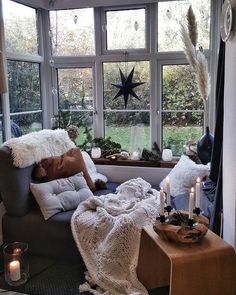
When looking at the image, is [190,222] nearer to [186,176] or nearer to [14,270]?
[186,176]

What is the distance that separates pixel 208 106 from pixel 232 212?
6.17 ft

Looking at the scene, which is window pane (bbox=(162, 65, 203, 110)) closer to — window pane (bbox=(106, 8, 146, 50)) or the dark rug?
window pane (bbox=(106, 8, 146, 50))

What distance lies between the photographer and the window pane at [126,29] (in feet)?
12.1

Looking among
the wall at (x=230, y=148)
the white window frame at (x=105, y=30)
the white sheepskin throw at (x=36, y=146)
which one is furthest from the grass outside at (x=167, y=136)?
the wall at (x=230, y=148)

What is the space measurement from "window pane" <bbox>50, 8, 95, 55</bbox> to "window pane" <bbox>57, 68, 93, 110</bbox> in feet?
→ 0.74

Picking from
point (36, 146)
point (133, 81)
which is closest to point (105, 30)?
point (133, 81)

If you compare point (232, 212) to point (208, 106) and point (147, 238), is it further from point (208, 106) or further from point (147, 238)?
point (208, 106)

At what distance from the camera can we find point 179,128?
374 cm

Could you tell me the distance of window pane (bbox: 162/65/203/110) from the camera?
3627mm

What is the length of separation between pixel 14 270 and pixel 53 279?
0.92 feet

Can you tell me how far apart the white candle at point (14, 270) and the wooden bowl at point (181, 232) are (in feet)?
3.52

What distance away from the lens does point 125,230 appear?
2324mm

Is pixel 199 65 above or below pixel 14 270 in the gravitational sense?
above

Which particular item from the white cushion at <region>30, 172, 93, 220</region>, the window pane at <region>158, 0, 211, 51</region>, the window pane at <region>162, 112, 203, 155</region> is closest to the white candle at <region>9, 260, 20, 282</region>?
the white cushion at <region>30, 172, 93, 220</region>
